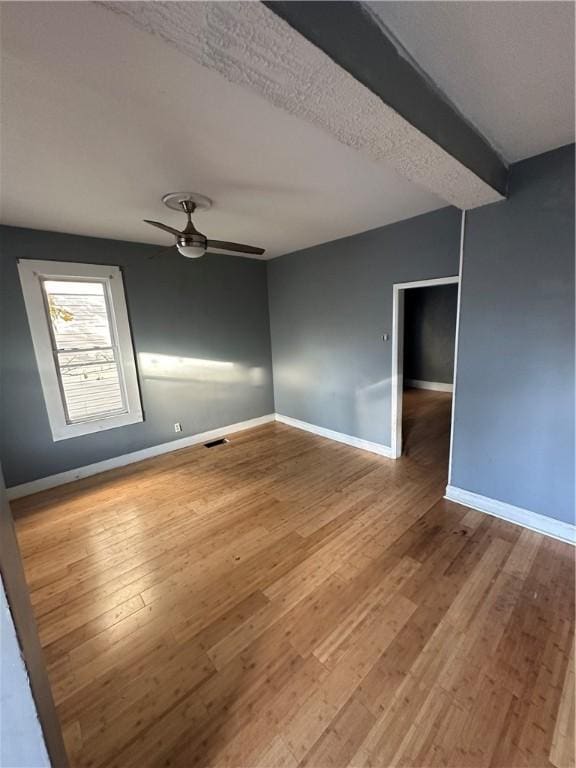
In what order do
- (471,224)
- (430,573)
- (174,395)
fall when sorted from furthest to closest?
(174,395) < (471,224) < (430,573)

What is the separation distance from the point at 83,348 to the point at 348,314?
300 centimetres

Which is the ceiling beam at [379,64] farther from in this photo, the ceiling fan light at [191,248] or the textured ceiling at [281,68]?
the ceiling fan light at [191,248]

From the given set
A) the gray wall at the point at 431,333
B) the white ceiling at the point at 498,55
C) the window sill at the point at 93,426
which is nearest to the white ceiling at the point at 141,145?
the white ceiling at the point at 498,55

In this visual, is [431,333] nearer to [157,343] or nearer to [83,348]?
[157,343]

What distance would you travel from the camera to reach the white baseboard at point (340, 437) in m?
3.66

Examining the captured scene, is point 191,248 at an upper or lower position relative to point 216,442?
upper

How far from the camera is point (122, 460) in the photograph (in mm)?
3658

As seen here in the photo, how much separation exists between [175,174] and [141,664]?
274 centimetres

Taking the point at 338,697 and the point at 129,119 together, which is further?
the point at 129,119

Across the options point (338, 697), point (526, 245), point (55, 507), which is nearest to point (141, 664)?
point (338, 697)

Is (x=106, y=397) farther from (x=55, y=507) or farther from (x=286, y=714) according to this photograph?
(x=286, y=714)

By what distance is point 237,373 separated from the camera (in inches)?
181

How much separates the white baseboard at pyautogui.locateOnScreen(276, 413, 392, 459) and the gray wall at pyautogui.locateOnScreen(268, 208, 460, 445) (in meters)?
0.07

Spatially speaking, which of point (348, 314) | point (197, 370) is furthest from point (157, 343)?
point (348, 314)
